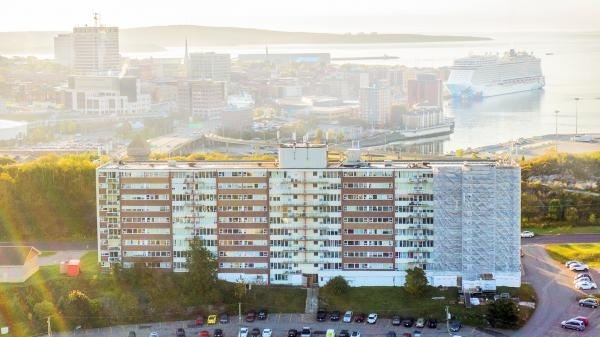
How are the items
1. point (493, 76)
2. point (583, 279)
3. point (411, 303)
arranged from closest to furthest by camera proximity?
1. point (411, 303)
2. point (583, 279)
3. point (493, 76)

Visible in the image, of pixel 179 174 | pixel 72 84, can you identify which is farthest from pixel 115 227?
pixel 72 84

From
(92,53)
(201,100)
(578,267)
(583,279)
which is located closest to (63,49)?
(92,53)

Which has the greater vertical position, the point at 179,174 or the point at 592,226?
the point at 179,174

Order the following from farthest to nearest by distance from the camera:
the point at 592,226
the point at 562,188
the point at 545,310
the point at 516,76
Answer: the point at 516,76 → the point at 562,188 → the point at 592,226 → the point at 545,310

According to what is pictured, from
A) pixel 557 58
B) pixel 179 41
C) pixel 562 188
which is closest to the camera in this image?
pixel 562 188

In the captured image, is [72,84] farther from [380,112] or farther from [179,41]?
[179,41]

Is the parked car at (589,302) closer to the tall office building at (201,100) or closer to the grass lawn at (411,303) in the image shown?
the grass lawn at (411,303)

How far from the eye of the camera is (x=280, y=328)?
11.9 metres

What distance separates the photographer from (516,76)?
47.5 meters

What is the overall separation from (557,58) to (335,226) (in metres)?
67.6

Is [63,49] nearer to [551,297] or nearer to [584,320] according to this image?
[551,297]

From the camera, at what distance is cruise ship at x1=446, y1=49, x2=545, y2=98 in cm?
4544

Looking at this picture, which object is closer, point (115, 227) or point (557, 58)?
point (115, 227)

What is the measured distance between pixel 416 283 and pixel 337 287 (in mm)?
963
